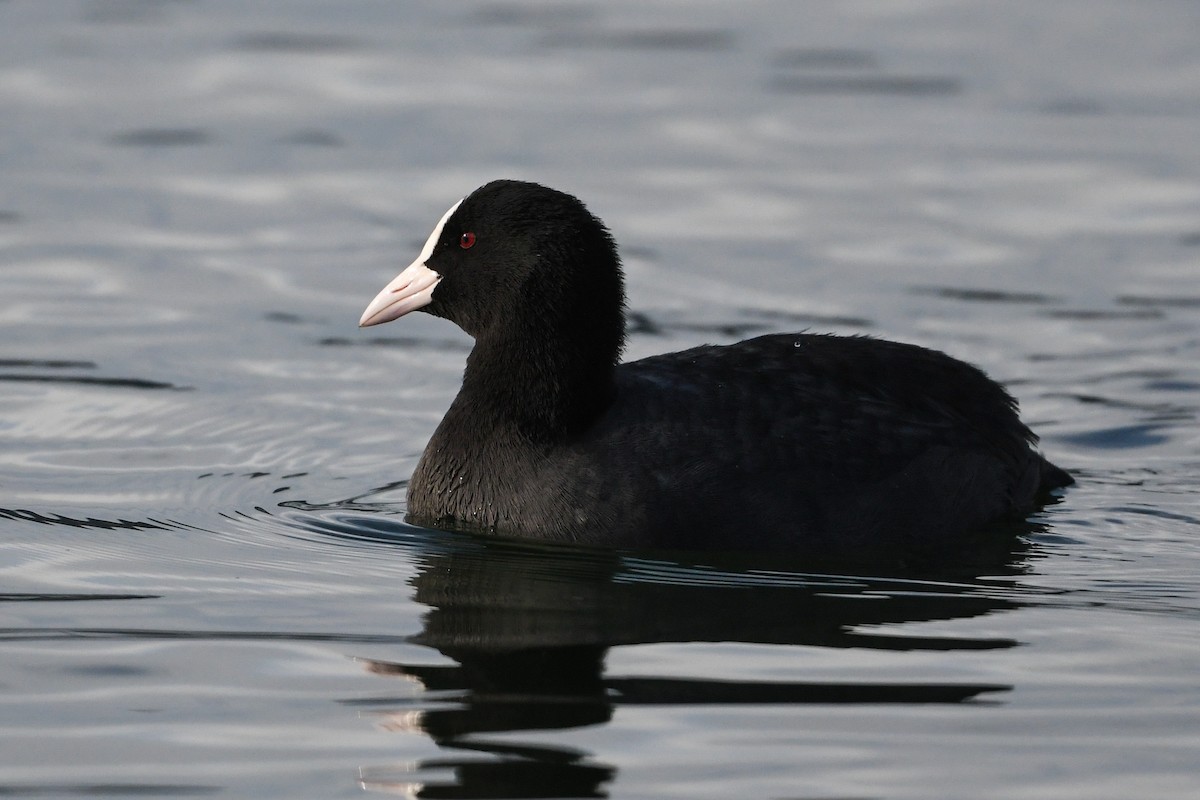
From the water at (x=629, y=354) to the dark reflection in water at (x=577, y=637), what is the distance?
0.8 inches

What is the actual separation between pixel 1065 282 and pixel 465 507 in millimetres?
5070

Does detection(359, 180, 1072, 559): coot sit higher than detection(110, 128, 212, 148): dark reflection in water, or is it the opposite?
detection(110, 128, 212, 148): dark reflection in water

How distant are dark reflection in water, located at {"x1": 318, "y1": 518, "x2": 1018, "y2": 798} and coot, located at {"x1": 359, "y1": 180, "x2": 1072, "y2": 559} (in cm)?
19

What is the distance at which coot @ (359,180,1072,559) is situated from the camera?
7328 mm

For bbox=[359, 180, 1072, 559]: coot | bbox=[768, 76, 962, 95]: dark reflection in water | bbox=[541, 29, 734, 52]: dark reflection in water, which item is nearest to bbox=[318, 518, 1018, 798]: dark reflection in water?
bbox=[359, 180, 1072, 559]: coot

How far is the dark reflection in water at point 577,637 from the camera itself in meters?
5.27

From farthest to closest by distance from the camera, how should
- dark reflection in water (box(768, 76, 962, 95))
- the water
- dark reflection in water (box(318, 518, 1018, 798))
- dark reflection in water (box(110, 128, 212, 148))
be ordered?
dark reflection in water (box(768, 76, 962, 95)) → dark reflection in water (box(110, 128, 212, 148)) → the water → dark reflection in water (box(318, 518, 1018, 798))

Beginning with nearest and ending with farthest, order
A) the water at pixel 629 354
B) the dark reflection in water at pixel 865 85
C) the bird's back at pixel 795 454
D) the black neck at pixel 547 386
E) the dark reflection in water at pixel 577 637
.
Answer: the dark reflection in water at pixel 577 637 → the water at pixel 629 354 → the bird's back at pixel 795 454 → the black neck at pixel 547 386 → the dark reflection in water at pixel 865 85

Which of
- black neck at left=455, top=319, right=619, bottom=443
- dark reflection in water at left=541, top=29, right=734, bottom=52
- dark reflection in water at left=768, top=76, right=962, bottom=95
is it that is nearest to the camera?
black neck at left=455, top=319, right=619, bottom=443

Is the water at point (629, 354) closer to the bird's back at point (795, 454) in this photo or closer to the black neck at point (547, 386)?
the bird's back at point (795, 454)

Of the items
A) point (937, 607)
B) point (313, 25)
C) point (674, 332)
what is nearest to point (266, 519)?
point (937, 607)

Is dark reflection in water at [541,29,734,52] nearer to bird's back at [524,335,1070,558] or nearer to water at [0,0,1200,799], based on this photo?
water at [0,0,1200,799]

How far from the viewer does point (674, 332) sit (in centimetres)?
1072

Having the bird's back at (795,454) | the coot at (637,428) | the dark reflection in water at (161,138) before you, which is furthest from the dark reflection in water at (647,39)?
the coot at (637,428)
